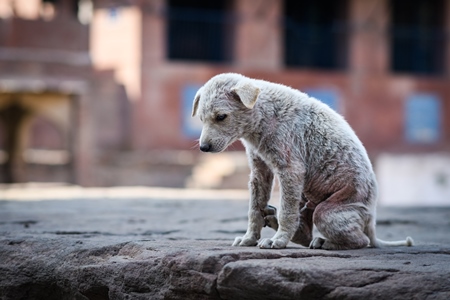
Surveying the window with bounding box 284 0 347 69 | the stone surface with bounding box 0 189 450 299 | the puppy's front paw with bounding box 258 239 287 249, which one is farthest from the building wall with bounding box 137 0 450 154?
the puppy's front paw with bounding box 258 239 287 249

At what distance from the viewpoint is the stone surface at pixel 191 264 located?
392cm

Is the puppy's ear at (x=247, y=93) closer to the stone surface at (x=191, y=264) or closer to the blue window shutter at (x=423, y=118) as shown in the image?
the stone surface at (x=191, y=264)

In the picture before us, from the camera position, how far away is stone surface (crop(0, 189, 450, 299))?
3.92 metres

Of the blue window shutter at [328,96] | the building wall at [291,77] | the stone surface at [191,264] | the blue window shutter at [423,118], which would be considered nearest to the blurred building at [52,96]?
the building wall at [291,77]

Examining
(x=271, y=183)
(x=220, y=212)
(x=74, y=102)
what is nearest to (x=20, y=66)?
(x=74, y=102)

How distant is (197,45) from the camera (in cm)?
2266

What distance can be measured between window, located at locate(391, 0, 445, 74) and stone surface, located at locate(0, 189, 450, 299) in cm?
1858

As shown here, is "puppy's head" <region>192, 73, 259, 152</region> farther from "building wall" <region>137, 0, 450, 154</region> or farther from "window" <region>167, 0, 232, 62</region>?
"window" <region>167, 0, 232, 62</region>

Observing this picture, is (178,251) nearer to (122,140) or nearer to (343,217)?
(343,217)

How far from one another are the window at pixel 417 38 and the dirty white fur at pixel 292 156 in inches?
811

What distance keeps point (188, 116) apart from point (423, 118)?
7489 mm

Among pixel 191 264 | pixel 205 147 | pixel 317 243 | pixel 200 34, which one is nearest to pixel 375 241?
pixel 317 243

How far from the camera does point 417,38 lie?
2512 centimetres

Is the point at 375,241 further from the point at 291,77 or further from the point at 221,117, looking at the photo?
the point at 291,77
